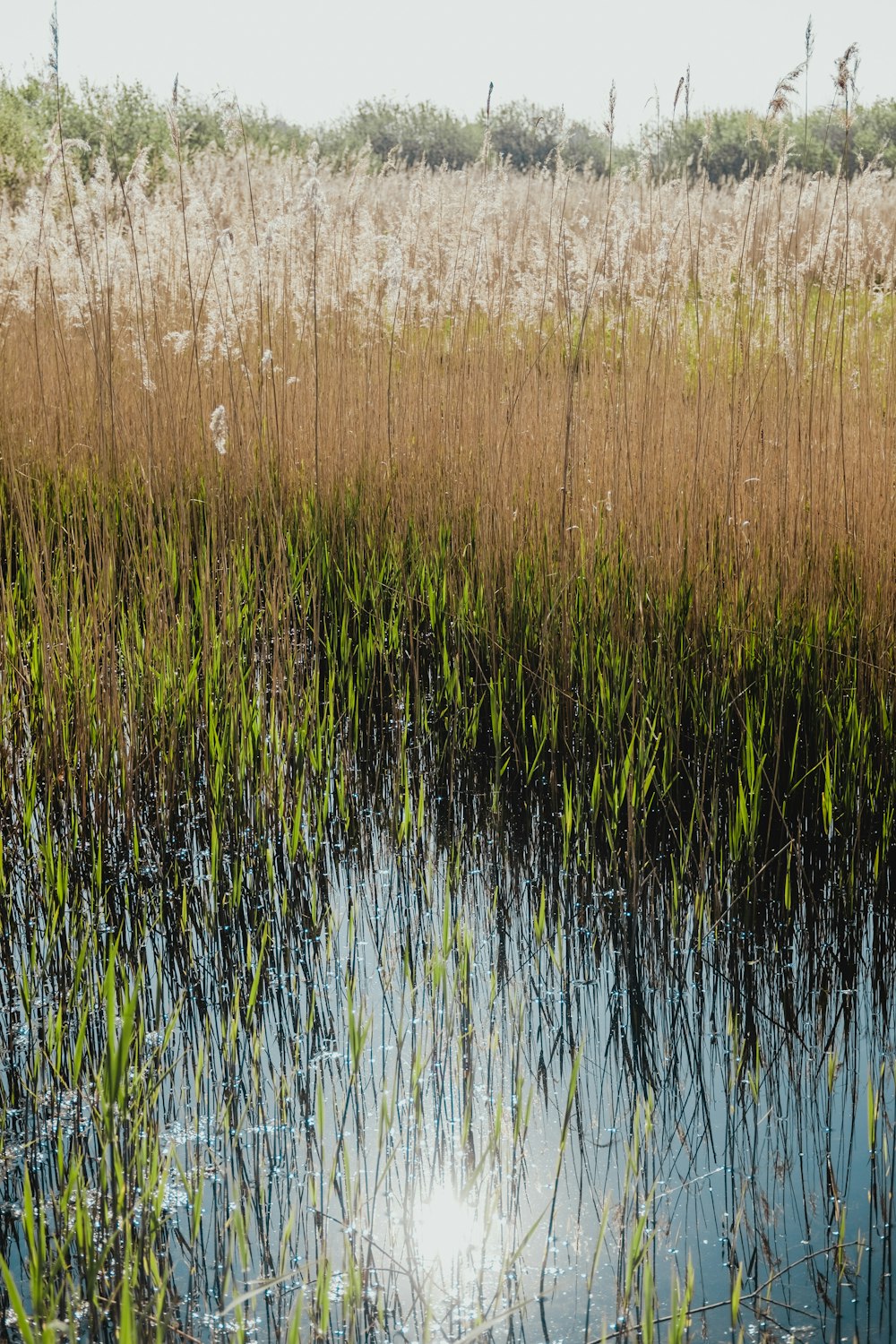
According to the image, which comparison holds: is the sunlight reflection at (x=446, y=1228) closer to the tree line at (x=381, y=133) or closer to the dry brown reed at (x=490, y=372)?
the dry brown reed at (x=490, y=372)

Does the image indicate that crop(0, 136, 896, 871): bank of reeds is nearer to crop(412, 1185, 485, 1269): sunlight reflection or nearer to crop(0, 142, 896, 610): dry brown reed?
crop(0, 142, 896, 610): dry brown reed

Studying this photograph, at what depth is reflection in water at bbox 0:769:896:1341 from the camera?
1373 millimetres

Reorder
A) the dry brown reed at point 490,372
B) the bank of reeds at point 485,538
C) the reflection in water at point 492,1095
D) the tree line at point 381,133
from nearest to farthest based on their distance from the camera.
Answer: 1. the reflection in water at point 492,1095
2. the bank of reeds at point 485,538
3. the dry brown reed at point 490,372
4. the tree line at point 381,133

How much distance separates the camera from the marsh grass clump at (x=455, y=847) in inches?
56.7

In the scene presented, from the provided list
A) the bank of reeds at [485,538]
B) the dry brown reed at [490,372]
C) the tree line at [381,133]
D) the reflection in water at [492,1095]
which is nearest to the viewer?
the reflection in water at [492,1095]

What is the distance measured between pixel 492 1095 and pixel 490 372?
2749 mm

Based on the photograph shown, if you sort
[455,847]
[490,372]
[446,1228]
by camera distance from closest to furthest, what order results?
[446,1228] < [455,847] < [490,372]

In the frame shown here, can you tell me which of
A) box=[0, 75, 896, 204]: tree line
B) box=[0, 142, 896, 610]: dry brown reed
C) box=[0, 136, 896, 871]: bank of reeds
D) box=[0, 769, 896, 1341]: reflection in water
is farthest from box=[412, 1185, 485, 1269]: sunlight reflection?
box=[0, 75, 896, 204]: tree line

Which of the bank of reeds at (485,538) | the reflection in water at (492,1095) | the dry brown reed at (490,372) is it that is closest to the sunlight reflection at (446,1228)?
the reflection in water at (492,1095)

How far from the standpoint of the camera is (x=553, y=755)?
2.53 metres

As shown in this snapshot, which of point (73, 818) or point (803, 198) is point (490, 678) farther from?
point (803, 198)

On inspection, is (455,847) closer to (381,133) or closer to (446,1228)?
(446,1228)

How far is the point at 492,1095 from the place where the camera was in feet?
5.63

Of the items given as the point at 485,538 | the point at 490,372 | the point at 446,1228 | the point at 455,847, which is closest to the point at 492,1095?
the point at 446,1228
